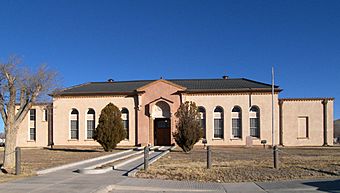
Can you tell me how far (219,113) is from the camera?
1554 inches

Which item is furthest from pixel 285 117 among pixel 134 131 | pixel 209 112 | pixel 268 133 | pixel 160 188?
pixel 160 188

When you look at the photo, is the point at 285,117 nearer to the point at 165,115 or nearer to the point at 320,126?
the point at 320,126

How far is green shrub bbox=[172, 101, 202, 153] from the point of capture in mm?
27938

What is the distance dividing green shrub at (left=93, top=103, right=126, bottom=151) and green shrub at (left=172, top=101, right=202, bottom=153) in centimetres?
558

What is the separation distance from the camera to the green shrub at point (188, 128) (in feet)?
91.7

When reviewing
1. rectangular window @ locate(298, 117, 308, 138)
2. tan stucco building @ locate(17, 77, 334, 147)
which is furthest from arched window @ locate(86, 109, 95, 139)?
rectangular window @ locate(298, 117, 308, 138)

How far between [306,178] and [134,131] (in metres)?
28.2

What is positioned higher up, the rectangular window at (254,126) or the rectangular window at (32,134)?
the rectangular window at (254,126)

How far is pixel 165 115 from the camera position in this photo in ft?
131

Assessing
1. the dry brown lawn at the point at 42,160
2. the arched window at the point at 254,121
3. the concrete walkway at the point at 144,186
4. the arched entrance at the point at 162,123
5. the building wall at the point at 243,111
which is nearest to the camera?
the concrete walkway at the point at 144,186

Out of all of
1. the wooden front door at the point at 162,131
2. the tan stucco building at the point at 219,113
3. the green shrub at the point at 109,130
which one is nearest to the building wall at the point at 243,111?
the tan stucco building at the point at 219,113

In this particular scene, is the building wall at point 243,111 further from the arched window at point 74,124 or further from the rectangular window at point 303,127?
the arched window at point 74,124

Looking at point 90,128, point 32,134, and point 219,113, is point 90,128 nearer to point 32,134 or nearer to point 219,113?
point 32,134

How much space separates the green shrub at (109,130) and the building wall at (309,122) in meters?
18.1
